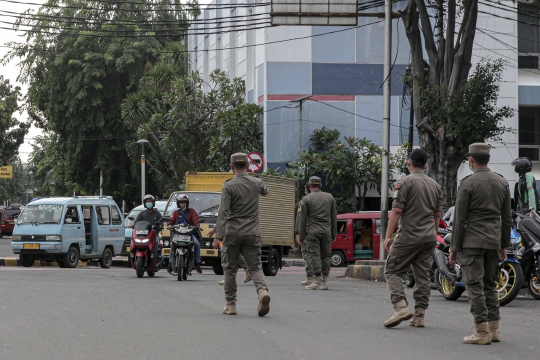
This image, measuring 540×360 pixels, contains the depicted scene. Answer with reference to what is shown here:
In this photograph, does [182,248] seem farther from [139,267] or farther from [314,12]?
[314,12]

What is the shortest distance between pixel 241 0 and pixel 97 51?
1330 cm

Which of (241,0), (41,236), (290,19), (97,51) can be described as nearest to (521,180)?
(290,19)

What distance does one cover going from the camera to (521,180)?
46.9 ft

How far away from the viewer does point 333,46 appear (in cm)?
3375

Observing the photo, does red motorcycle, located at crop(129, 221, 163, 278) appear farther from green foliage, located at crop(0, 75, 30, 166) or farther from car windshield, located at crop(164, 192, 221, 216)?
green foliage, located at crop(0, 75, 30, 166)

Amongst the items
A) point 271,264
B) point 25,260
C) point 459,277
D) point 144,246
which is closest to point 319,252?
point 459,277

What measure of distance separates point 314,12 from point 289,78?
1389 cm

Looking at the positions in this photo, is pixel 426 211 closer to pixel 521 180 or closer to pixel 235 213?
pixel 235 213

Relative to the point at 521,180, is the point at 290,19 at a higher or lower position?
higher

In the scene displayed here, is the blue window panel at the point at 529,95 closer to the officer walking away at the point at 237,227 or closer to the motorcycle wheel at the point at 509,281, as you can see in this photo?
the motorcycle wheel at the point at 509,281

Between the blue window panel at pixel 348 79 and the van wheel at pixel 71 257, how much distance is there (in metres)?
13.2

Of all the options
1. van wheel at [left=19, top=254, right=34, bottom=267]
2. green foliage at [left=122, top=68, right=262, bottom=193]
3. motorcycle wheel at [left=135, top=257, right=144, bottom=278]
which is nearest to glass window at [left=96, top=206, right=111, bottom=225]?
van wheel at [left=19, top=254, right=34, bottom=267]

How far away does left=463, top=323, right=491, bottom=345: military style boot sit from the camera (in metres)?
8.38

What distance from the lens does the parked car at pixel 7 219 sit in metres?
51.3
